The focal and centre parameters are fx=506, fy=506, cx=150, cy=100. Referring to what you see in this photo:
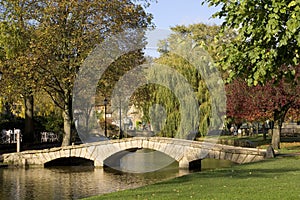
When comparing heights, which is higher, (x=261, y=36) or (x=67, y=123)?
(x=261, y=36)

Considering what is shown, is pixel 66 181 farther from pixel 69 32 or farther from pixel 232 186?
pixel 232 186

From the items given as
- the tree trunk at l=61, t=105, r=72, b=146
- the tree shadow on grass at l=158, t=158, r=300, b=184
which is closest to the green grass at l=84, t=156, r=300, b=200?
the tree shadow on grass at l=158, t=158, r=300, b=184

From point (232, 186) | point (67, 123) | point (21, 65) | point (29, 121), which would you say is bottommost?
point (232, 186)

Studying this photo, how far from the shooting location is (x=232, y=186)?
12.6 meters

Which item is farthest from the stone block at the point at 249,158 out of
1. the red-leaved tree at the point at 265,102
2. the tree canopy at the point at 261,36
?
the tree canopy at the point at 261,36

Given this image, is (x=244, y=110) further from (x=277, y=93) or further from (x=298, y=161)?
(x=298, y=161)

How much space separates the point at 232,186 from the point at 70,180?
33.3 ft

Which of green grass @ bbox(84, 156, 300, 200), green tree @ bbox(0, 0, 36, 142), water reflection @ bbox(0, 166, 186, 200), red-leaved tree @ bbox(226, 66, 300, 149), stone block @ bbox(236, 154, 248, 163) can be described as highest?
green tree @ bbox(0, 0, 36, 142)

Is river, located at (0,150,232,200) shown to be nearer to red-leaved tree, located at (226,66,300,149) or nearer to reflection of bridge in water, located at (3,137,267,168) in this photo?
reflection of bridge in water, located at (3,137,267,168)

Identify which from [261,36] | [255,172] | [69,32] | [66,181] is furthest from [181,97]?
[261,36]

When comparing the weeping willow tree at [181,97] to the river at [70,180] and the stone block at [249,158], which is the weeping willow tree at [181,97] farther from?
the stone block at [249,158]

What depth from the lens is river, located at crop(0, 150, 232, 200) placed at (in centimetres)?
1731

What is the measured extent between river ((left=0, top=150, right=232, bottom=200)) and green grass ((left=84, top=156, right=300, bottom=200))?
4.06m

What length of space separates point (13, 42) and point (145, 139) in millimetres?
9937
